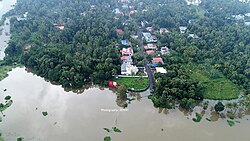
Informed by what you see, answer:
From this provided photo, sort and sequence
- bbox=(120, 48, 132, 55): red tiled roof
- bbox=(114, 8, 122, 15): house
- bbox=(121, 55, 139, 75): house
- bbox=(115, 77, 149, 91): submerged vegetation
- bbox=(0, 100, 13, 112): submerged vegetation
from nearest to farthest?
1. bbox=(0, 100, 13, 112): submerged vegetation
2. bbox=(115, 77, 149, 91): submerged vegetation
3. bbox=(121, 55, 139, 75): house
4. bbox=(120, 48, 132, 55): red tiled roof
5. bbox=(114, 8, 122, 15): house

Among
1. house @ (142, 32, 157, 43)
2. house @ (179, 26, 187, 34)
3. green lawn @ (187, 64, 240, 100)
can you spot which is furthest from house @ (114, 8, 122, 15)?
green lawn @ (187, 64, 240, 100)

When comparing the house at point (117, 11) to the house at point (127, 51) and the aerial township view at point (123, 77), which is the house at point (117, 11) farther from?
the house at point (127, 51)

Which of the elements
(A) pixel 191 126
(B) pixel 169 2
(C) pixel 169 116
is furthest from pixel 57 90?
(B) pixel 169 2

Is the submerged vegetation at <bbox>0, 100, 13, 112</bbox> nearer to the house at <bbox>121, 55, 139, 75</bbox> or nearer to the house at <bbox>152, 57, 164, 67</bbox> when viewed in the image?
the house at <bbox>121, 55, 139, 75</bbox>

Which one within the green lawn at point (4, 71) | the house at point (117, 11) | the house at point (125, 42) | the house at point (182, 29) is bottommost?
the green lawn at point (4, 71)

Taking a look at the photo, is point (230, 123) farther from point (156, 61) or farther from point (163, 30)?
point (163, 30)

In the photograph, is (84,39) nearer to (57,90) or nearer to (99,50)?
(99,50)

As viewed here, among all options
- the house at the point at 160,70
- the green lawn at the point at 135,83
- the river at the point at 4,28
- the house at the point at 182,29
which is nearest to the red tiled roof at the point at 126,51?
the house at the point at 160,70
